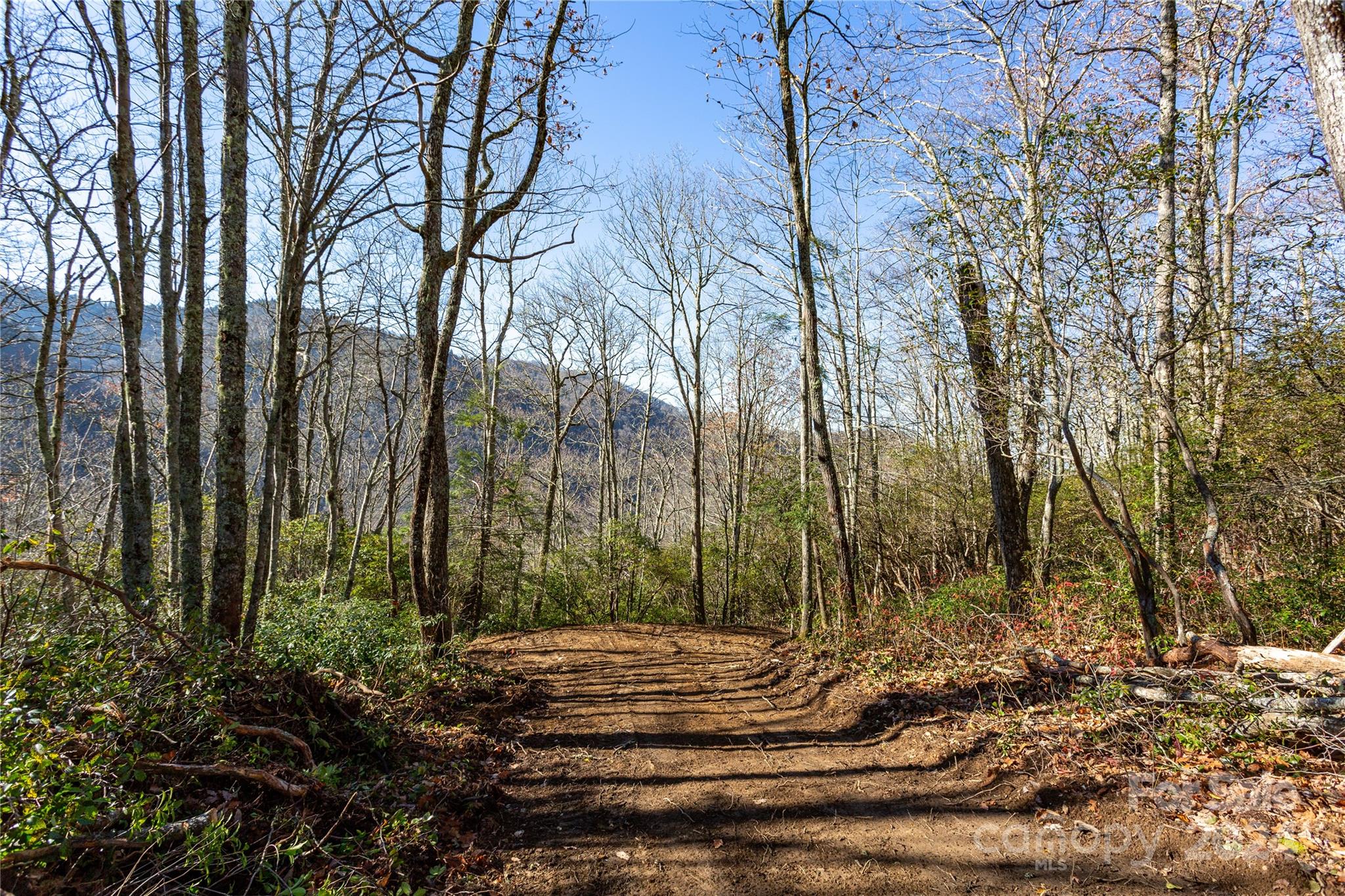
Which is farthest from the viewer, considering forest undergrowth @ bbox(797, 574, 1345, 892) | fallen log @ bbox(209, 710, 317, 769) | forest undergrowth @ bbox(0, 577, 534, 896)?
fallen log @ bbox(209, 710, 317, 769)

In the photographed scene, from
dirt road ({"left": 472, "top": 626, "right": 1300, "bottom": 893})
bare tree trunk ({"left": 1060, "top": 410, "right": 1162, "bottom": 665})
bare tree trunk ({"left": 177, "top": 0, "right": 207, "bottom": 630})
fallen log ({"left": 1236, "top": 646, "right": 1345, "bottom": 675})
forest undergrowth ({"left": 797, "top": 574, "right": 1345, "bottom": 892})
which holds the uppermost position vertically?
bare tree trunk ({"left": 177, "top": 0, "right": 207, "bottom": 630})

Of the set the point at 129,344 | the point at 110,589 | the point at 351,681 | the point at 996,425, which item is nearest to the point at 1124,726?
the point at 996,425

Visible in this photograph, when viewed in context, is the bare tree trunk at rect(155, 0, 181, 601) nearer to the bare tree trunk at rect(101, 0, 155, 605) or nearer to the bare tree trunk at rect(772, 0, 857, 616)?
the bare tree trunk at rect(101, 0, 155, 605)

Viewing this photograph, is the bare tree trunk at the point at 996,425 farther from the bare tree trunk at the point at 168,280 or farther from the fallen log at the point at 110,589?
the bare tree trunk at the point at 168,280

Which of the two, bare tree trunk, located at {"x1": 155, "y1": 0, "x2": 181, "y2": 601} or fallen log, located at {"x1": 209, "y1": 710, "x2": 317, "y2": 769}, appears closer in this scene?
fallen log, located at {"x1": 209, "y1": 710, "x2": 317, "y2": 769}

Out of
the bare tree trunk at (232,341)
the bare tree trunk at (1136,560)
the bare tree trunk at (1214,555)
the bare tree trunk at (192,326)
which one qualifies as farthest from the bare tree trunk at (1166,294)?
the bare tree trunk at (192,326)

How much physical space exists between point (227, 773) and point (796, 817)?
10.4ft

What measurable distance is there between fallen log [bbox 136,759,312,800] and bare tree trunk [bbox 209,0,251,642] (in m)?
2.46

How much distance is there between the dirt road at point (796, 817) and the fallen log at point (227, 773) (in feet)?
4.02

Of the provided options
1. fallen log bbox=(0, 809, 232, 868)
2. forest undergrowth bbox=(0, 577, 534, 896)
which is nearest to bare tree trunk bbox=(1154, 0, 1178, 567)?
forest undergrowth bbox=(0, 577, 534, 896)

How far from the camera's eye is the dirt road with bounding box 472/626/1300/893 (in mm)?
2926

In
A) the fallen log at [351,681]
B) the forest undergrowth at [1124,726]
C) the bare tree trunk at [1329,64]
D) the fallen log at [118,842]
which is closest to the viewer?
the fallen log at [118,842]

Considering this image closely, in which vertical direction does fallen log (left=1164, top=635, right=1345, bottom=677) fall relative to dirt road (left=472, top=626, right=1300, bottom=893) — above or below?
above

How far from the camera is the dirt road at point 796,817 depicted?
2926 millimetres
